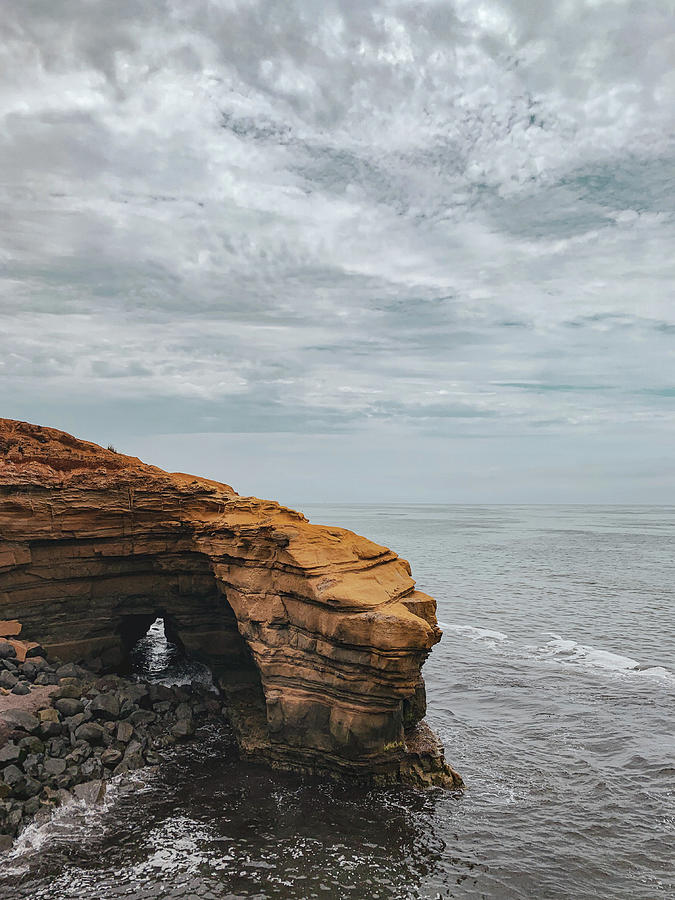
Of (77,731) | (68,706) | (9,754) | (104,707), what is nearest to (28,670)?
(68,706)

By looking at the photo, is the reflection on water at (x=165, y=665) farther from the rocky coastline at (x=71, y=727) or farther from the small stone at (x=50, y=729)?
the small stone at (x=50, y=729)

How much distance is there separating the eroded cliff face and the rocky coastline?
159cm

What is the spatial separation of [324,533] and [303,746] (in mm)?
6490

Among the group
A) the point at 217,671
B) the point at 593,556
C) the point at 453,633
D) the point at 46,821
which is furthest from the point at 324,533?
the point at 593,556

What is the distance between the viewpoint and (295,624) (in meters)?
18.4

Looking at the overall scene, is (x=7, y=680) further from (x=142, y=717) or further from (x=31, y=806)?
(x=31, y=806)

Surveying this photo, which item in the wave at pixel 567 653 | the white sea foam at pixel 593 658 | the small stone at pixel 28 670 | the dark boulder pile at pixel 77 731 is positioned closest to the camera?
the dark boulder pile at pixel 77 731

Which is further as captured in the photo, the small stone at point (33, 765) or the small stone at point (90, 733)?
the small stone at point (90, 733)

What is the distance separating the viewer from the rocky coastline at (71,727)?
15562 millimetres

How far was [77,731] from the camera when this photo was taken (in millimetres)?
17797

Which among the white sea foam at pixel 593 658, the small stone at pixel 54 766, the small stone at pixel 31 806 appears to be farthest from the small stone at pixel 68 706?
the white sea foam at pixel 593 658

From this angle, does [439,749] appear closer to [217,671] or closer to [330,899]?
[330,899]

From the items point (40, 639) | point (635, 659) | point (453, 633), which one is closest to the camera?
point (40, 639)

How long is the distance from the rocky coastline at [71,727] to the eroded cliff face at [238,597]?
5.21 feet
